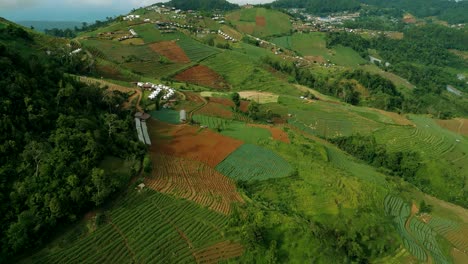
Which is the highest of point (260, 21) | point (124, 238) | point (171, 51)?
point (171, 51)

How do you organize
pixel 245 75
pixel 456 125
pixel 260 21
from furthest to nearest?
pixel 260 21 → pixel 245 75 → pixel 456 125

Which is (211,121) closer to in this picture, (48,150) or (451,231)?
(48,150)

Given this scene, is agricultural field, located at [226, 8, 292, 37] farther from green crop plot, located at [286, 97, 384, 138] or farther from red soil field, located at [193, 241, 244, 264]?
red soil field, located at [193, 241, 244, 264]

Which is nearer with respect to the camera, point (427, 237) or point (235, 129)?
point (427, 237)

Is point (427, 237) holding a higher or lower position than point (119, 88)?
lower

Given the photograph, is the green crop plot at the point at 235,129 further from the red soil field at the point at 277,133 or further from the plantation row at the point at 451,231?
the plantation row at the point at 451,231

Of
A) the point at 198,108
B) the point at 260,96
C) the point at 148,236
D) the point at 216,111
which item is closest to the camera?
the point at 148,236

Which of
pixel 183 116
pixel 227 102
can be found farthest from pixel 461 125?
pixel 183 116
